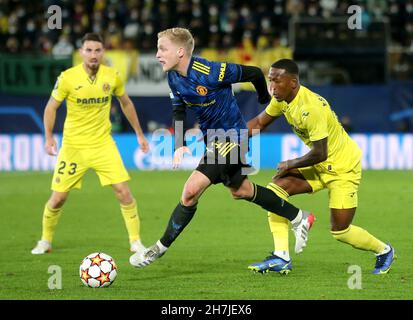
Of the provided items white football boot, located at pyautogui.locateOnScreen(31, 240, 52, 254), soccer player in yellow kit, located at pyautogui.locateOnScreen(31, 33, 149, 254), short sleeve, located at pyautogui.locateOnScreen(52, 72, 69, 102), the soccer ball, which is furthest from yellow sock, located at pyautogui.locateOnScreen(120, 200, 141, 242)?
the soccer ball

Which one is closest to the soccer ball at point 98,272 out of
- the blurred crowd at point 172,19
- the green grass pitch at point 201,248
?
the green grass pitch at point 201,248

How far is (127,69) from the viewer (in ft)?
78.5

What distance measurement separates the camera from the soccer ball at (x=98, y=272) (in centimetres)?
822

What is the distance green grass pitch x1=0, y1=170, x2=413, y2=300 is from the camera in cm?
812

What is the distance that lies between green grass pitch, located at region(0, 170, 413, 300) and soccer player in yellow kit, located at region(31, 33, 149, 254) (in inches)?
21.1

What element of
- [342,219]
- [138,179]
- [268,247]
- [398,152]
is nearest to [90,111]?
[268,247]

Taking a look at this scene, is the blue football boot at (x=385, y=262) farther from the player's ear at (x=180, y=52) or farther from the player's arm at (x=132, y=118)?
the player's arm at (x=132, y=118)

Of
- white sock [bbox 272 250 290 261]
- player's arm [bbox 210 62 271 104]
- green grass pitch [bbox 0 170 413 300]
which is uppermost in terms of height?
player's arm [bbox 210 62 271 104]

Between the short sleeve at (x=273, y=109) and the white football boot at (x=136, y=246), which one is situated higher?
the short sleeve at (x=273, y=109)

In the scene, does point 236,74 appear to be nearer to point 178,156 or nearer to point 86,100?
point 178,156

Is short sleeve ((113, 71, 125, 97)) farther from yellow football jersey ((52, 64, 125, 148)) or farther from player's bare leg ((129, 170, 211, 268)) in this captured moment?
player's bare leg ((129, 170, 211, 268))

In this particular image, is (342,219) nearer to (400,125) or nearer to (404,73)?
(400,125)

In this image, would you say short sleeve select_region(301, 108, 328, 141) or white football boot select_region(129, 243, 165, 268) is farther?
white football boot select_region(129, 243, 165, 268)

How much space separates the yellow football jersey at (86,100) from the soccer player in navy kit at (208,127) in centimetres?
195
